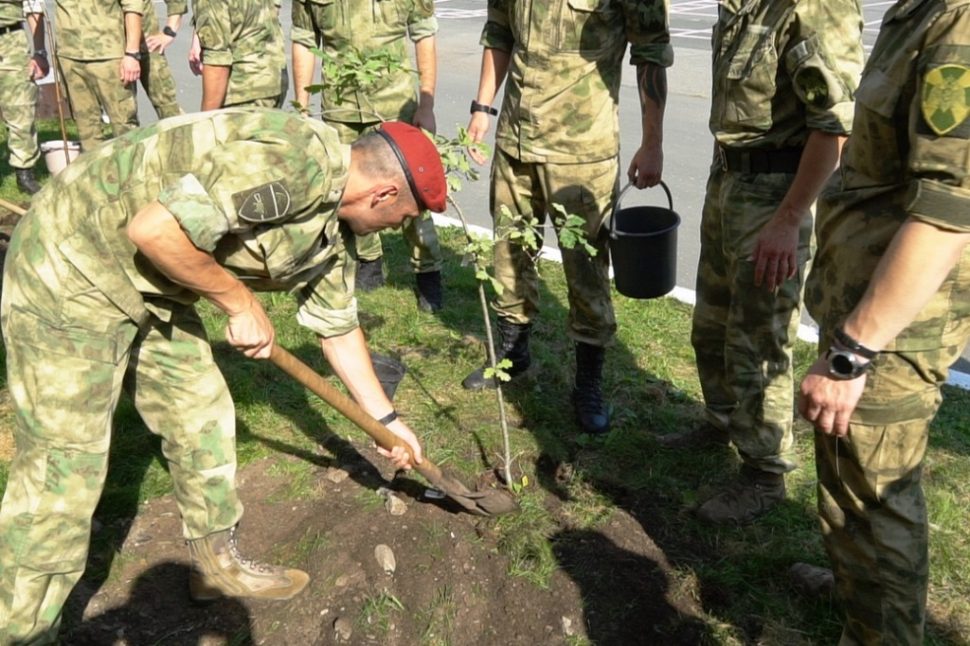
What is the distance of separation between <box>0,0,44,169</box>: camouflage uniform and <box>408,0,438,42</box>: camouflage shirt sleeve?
387 cm

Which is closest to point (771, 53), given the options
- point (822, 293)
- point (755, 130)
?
point (755, 130)

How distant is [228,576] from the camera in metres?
3.20

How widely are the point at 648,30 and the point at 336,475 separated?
227cm

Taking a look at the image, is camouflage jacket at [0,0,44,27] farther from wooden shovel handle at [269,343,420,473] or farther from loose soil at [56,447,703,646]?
wooden shovel handle at [269,343,420,473]

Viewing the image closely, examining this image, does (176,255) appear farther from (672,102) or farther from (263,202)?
(672,102)

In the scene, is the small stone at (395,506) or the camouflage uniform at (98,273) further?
the small stone at (395,506)

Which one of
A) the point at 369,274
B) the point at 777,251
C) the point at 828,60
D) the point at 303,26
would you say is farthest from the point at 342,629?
the point at 303,26

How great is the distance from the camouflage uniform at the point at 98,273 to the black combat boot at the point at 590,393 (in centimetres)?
178

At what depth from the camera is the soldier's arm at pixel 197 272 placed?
2316 mm

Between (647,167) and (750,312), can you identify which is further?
(647,167)

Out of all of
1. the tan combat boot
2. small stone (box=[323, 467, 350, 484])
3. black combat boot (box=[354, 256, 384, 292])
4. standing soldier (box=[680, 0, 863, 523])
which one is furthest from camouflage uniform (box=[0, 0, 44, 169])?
standing soldier (box=[680, 0, 863, 523])

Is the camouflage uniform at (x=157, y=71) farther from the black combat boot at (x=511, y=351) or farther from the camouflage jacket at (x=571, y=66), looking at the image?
the camouflage jacket at (x=571, y=66)

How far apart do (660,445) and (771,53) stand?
5.84ft

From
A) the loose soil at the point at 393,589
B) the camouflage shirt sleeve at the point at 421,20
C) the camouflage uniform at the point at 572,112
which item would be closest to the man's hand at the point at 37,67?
the camouflage shirt sleeve at the point at 421,20
